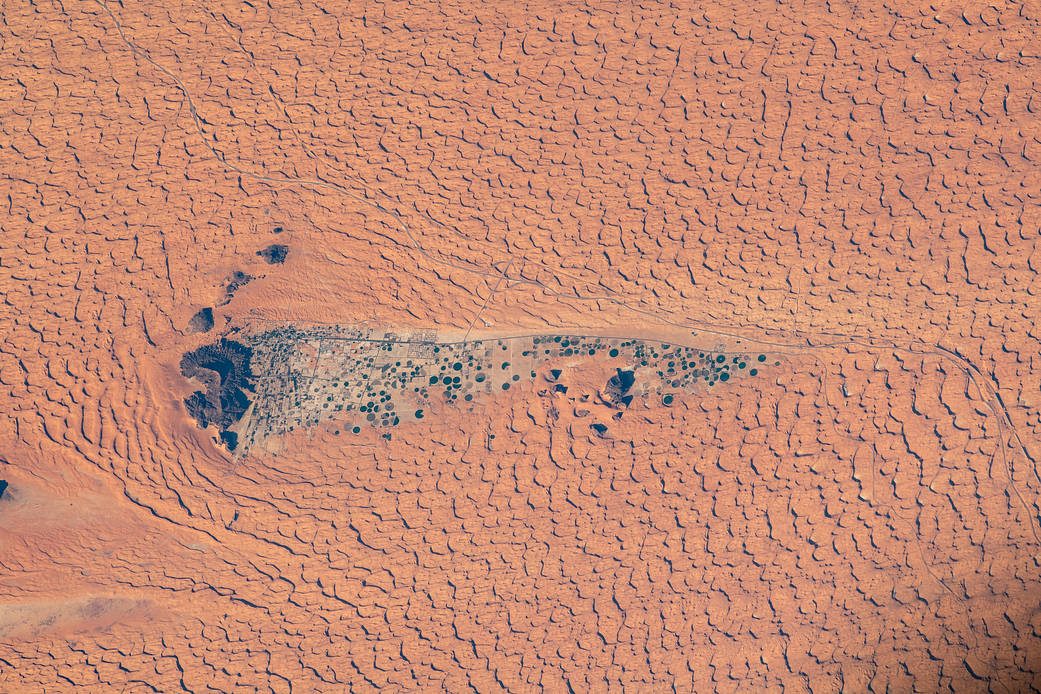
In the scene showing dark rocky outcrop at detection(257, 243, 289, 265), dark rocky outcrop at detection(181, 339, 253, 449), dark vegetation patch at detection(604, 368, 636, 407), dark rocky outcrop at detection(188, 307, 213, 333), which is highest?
dark rocky outcrop at detection(257, 243, 289, 265)

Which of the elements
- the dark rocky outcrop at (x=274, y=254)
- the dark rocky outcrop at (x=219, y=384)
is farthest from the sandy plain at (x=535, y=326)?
the dark rocky outcrop at (x=219, y=384)

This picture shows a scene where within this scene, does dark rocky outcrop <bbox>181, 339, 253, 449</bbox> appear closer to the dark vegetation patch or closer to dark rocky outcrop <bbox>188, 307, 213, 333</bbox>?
dark rocky outcrop <bbox>188, 307, 213, 333</bbox>

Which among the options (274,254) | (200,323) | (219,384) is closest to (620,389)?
(274,254)

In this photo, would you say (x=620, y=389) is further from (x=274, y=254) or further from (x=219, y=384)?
(x=219, y=384)

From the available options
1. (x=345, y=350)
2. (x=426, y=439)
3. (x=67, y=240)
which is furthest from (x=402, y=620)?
(x=67, y=240)

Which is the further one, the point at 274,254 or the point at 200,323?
the point at 274,254

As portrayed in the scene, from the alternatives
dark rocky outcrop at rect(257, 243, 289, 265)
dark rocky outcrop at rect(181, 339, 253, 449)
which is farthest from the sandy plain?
dark rocky outcrop at rect(181, 339, 253, 449)
